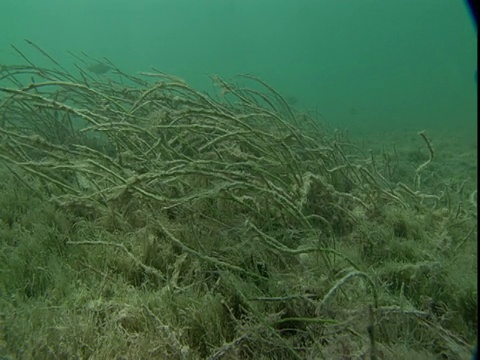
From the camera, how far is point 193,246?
244 centimetres

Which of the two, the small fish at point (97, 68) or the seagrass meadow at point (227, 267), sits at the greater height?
the small fish at point (97, 68)

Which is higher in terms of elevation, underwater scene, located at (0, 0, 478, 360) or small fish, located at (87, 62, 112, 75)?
small fish, located at (87, 62, 112, 75)

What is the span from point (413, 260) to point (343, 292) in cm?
68

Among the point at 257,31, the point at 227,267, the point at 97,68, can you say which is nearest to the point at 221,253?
the point at 227,267

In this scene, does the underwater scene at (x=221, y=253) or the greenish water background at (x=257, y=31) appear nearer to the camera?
the underwater scene at (x=221, y=253)

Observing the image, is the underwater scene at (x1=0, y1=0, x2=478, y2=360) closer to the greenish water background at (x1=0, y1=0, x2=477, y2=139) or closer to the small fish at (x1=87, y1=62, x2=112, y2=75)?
the small fish at (x1=87, y1=62, x2=112, y2=75)

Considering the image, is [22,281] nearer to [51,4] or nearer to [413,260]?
[413,260]

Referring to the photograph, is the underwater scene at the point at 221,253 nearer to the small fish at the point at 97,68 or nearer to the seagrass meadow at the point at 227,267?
the seagrass meadow at the point at 227,267

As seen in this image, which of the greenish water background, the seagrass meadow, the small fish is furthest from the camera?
the greenish water background

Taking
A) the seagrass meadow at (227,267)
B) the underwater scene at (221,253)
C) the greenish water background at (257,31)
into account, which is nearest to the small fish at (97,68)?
the underwater scene at (221,253)

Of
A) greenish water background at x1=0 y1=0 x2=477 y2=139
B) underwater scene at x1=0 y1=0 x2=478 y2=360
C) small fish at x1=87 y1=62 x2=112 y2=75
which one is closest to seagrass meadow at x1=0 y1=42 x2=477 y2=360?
underwater scene at x1=0 y1=0 x2=478 y2=360

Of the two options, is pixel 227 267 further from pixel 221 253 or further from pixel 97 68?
pixel 97 68

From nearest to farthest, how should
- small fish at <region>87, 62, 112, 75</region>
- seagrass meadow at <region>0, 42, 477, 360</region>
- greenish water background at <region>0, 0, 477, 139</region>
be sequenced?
seagrass meadow at <region>0, 42, 477, 360</region> < small fish at <region>87, 62, 112, 75</region> < greenish water background at <region>0, 0, 477, 139</region>

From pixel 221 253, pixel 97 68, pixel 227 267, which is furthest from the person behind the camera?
pixel 97 68
